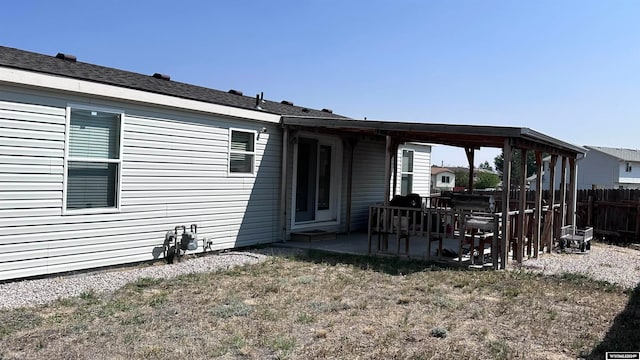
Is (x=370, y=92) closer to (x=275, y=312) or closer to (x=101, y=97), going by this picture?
(x=101, y=97)

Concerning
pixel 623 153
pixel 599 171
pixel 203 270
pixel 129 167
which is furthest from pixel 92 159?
pixel 623 153

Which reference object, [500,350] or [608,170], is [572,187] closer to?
[500,350]

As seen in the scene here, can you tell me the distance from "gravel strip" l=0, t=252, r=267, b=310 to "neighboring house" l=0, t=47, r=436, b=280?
0.68ft

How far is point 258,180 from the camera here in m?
9.22

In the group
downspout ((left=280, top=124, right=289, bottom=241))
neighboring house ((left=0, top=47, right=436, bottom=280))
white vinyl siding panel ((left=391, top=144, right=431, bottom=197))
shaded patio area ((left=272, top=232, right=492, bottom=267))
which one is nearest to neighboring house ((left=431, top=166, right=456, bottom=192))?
white vinyl siding panel ((left=391, top=144, right=431, bottom=197))

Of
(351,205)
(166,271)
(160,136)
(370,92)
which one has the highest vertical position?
(370,92)

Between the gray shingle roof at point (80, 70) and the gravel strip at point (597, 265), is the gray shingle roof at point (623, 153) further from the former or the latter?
the gray shingle roof at point (80, 70)

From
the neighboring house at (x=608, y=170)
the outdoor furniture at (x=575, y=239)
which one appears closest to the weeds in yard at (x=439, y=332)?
the outdoor furniture at (x=575, y=239)

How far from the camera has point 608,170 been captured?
129 ft

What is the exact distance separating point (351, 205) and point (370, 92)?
4.95 metres

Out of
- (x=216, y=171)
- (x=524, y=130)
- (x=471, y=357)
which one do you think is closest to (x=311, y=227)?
(x=216, y=171)

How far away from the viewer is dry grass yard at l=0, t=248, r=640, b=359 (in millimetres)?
3971

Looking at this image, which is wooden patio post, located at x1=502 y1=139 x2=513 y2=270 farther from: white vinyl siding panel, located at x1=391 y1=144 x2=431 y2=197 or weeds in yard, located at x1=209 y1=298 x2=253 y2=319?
white vinyl siding panel, located at x1=391 y1=144 x2=431 y2=197

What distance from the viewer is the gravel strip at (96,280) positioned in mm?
5281
